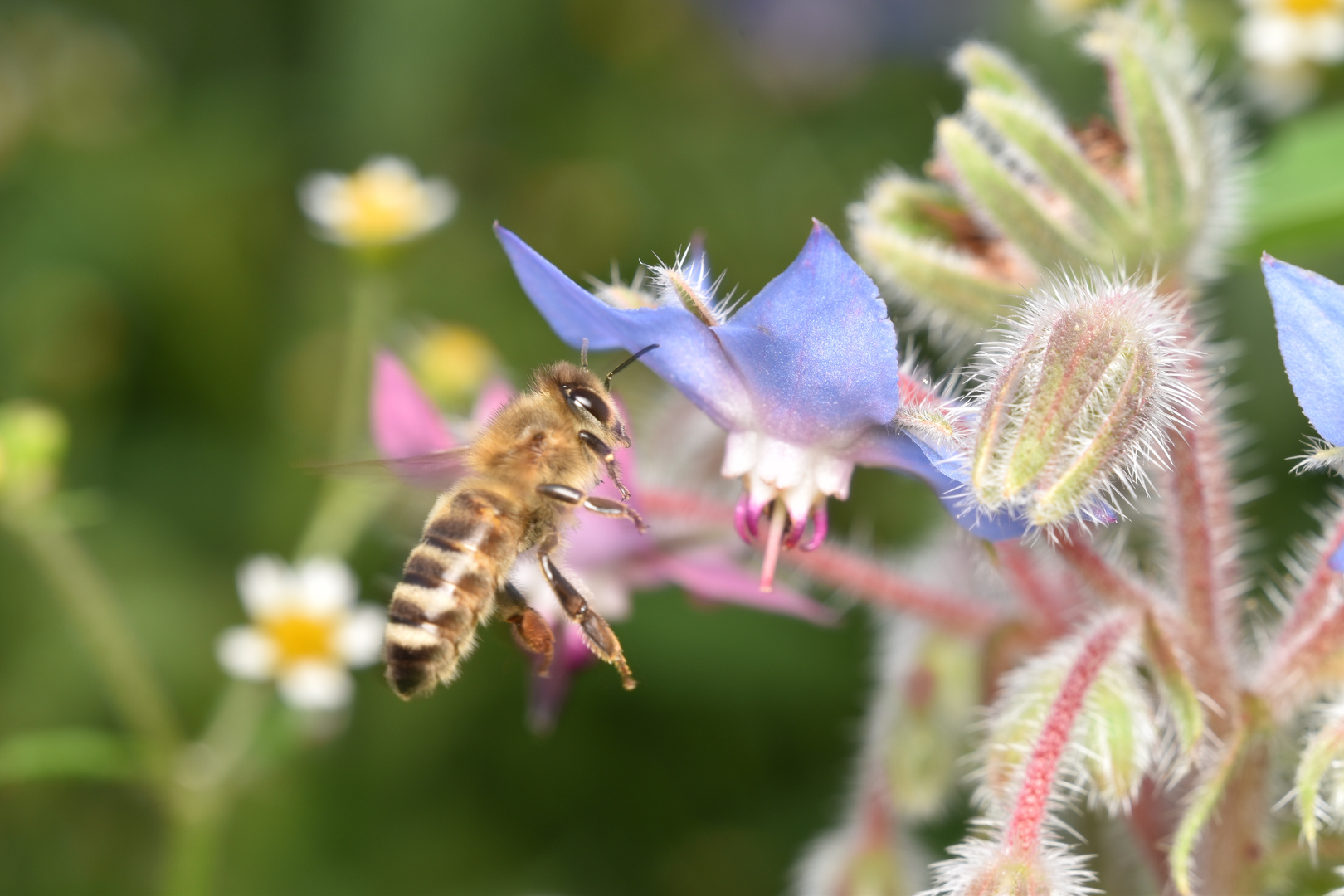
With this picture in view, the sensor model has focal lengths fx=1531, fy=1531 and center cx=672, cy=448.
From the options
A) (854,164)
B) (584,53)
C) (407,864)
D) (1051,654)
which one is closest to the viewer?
(1051,654)

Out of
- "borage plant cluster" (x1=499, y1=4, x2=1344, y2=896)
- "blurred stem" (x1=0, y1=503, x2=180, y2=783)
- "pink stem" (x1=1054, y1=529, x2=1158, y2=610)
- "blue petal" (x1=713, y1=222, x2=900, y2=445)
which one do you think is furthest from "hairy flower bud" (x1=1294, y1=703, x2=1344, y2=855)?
"blurred stem" (x1=0, y1=503, x2=180, y2=783)

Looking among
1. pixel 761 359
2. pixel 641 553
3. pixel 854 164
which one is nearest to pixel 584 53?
pixel 854 164

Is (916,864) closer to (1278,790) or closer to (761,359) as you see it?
(1278,790)

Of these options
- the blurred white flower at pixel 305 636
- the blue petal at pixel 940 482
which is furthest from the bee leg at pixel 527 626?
the blurred white flower at pixel 305 636

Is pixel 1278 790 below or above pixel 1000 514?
below

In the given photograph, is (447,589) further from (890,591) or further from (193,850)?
(193,850)

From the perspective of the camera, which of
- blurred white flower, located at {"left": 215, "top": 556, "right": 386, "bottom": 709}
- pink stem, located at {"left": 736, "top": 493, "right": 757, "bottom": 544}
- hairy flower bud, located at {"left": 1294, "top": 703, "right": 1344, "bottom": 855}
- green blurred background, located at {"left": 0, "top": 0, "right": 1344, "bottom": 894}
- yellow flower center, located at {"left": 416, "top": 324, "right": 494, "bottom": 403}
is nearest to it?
hairy flower bud, located at {"left": 1294, "top": 703, "right": 1344, "bottom": 855}

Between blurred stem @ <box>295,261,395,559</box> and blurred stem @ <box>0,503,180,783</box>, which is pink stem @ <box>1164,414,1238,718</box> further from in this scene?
blurred stem @ <box>0,503,180,783</box>
